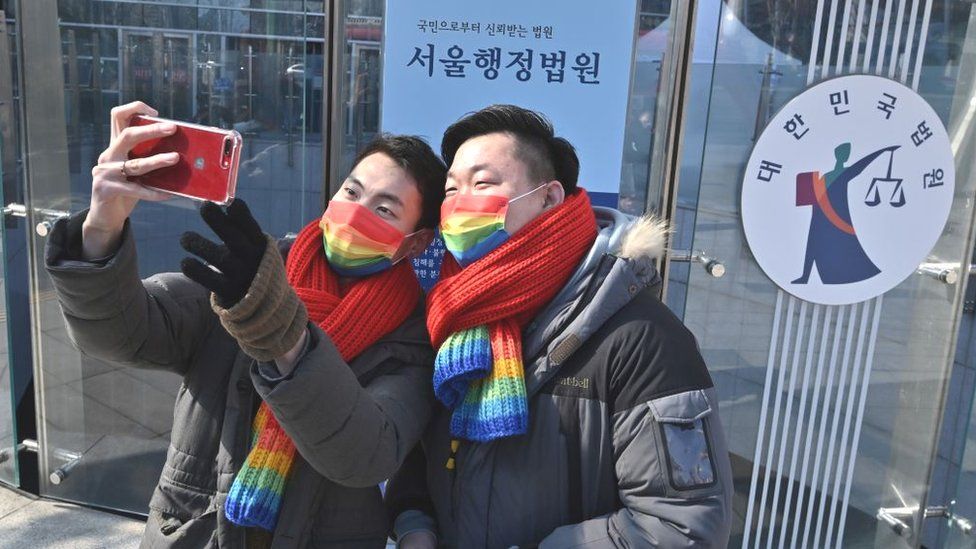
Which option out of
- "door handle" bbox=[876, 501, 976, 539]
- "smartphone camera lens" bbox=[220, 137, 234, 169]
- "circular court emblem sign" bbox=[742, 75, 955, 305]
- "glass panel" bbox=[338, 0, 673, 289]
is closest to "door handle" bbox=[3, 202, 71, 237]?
"glass panel" bbox=[338, 0, 673, 289]

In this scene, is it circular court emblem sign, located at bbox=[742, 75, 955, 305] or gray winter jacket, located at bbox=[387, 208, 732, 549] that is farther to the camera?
circular court emblem sign, located at bbox=[742, 75, 955, 305]

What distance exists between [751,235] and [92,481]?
296 centimetres

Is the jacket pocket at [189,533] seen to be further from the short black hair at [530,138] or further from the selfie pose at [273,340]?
the short black hair at [530,138]

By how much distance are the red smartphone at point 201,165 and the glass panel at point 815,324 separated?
2.15 meters

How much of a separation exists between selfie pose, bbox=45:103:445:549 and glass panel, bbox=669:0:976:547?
1544 mm

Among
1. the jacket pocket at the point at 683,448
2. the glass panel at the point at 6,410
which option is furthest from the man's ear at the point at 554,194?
the glass panel at the point at 6,410

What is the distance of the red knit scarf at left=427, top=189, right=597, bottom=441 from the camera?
1696 millimetres

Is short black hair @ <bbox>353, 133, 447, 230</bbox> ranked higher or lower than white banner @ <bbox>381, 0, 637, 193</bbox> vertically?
lower

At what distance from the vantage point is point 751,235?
126 inches

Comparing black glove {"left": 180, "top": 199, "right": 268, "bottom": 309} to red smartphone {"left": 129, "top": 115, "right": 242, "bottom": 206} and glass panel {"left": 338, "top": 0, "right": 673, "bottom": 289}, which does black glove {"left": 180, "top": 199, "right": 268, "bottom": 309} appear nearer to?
red smartphone {"left": 129, "top": 115, "right": 242, "bottom": 206}

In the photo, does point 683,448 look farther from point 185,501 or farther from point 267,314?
point 185,501

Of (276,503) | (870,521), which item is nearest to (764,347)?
(870,521)

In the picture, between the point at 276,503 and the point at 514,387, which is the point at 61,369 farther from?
the point at 514,387

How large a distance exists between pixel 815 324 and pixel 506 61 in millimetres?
1564
